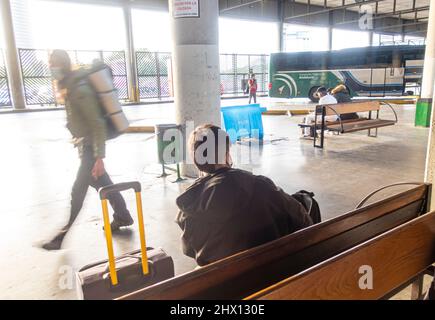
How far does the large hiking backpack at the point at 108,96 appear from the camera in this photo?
2875mm

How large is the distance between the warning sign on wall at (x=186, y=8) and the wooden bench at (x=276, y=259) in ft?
11.8

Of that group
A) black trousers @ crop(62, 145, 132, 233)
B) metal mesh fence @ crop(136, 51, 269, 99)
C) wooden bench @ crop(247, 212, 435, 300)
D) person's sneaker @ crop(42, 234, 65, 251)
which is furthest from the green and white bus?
person's sneaker @ crop(42, 234, 65, 251)

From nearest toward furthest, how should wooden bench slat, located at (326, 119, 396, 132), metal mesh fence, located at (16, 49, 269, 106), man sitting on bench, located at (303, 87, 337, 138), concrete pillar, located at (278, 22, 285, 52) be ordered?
1. wooden bench slat, located at (326, 119, 396, 132)
2. man sitting on bench, located at (303, 87, 337, 138)
3. metal mesh fence, located at (16, 49, 269, 106)
4. concrete pillar, located at (278, 22, 285, 52)

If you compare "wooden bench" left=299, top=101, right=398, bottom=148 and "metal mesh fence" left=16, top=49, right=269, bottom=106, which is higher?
"metal mesh fence" left=16, top=49, right=269, bottom=106

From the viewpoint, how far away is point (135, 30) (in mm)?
19656

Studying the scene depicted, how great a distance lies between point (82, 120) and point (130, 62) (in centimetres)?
1788

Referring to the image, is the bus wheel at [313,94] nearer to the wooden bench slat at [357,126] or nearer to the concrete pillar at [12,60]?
the wooden bench slat at [357,126]

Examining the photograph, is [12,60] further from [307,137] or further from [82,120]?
[82,120]

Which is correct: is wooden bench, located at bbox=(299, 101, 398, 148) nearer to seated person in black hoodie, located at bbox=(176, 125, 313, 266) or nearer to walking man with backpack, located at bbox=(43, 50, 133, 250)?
walking man with backpack, located at bbox=(43, 50, 133, 250)

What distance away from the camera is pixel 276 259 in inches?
63.7

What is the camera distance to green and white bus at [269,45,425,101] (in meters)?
16.6

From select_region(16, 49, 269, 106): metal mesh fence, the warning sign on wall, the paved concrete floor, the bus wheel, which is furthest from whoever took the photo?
the bus wheel

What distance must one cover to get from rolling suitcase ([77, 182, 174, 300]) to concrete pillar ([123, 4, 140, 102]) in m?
18.9
